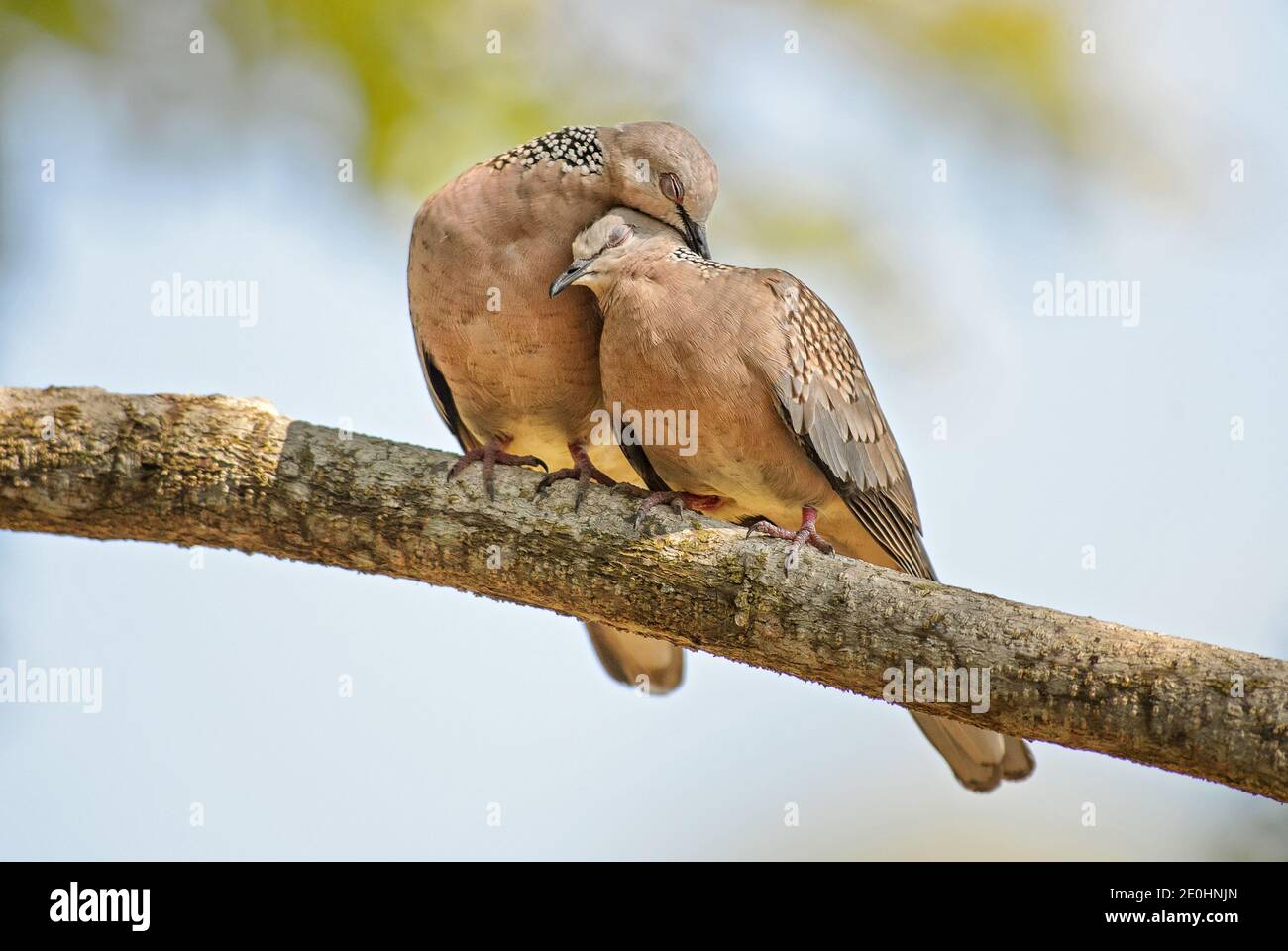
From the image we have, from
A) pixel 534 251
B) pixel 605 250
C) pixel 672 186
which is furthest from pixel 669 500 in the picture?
Result: pixel 672 186

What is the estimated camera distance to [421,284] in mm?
5012

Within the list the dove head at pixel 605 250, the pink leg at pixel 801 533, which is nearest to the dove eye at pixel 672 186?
the dove head at pixel 605 250

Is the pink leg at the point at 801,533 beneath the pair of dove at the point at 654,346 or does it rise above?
beneath

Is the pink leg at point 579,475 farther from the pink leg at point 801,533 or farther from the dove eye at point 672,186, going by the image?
the dove eye at point 672,186

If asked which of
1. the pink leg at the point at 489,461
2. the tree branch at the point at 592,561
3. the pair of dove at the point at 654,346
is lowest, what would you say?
A: the tree branch at the point at 592,561

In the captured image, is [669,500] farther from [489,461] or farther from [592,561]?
[489,461]

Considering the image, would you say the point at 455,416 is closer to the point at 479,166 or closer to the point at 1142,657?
the point at 479,166

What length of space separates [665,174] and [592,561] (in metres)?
1.69

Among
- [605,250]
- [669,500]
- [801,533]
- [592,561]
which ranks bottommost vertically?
[592,561]

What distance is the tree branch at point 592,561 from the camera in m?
3.28

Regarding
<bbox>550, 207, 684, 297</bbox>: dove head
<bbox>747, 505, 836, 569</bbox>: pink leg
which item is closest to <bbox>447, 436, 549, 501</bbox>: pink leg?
<bbox>550, 207, 684, 297</bbox>: dove head

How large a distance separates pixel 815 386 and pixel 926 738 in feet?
4.97

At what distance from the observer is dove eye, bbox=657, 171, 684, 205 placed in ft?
15.9

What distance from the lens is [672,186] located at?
15.9 ft
